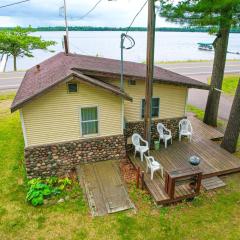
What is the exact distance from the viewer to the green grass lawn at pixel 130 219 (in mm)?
6852

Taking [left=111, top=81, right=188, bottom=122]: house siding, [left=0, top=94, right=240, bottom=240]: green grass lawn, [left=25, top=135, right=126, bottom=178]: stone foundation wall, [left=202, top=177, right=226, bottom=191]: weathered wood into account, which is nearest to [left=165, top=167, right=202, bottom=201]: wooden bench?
[left=0, top=94, right=240, bottom=240]: green grass lawn

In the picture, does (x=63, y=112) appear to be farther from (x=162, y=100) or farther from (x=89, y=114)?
(x=162, y=100)

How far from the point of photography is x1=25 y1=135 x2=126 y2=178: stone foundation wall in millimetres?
9070

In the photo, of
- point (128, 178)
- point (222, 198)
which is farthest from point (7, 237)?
point (222, 198)

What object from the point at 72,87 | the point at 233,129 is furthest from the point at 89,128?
the point at 233,129

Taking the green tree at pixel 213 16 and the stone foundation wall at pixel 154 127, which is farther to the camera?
the stone foundation wall at pixel 154 127

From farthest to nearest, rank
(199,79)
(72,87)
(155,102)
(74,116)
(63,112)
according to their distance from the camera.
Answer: (199,79) < (155,102) < (74,116) < (63,112) < (72,87)

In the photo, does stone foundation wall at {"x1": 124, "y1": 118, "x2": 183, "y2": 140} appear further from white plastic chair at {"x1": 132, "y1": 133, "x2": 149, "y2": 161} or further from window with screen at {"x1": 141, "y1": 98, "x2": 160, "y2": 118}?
white plastic chair at {"x1": 132, "y1": 133, "x2": 149, "y2": 161}

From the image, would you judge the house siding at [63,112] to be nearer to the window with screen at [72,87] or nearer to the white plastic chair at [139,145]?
the window with screen at [72,87]

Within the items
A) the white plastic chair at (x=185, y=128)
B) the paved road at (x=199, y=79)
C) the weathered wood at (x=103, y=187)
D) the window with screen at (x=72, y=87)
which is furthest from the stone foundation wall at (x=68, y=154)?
the paved road at (x=199, y=79)

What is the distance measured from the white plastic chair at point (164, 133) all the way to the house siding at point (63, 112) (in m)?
2.60

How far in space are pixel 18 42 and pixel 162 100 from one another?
23473 millimetres

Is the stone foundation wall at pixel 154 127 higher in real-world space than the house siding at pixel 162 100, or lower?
lower

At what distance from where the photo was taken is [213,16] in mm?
9703
